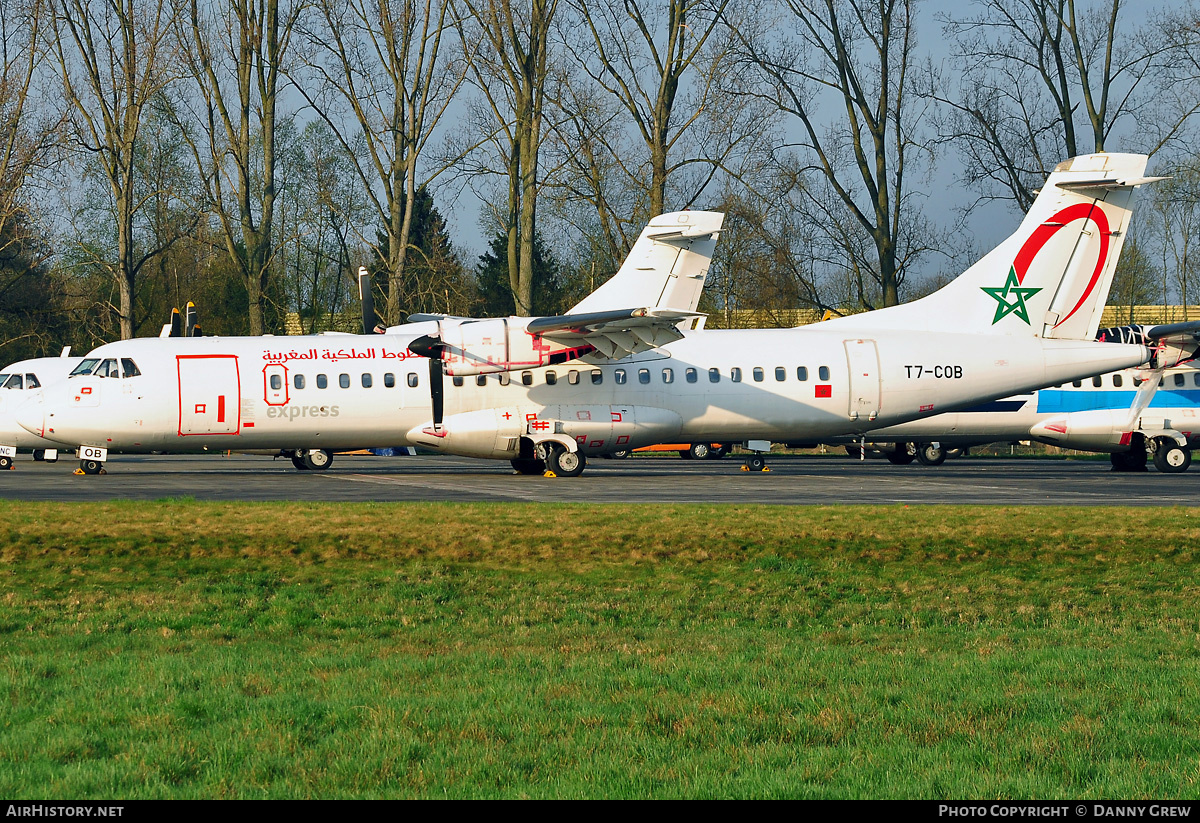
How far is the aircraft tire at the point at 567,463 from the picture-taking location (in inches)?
1001

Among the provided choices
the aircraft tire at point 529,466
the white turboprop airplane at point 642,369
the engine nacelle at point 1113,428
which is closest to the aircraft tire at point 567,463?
the white turboprop airplane at point 642,369

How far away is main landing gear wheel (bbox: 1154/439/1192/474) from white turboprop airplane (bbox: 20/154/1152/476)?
5.79m

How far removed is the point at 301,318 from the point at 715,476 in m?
34.5

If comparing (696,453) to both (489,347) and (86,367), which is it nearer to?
(489,347)

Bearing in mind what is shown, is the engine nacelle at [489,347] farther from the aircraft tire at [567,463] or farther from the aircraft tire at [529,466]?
the aircraft tire at [529,466]

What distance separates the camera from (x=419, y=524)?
1437 centimetres

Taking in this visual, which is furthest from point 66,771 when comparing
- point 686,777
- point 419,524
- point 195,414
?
point 195,414

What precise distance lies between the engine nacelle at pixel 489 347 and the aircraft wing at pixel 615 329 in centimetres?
35

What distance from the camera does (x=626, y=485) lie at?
75.3 ft

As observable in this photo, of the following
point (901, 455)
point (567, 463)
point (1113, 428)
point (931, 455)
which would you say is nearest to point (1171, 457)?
point (1113, 428)

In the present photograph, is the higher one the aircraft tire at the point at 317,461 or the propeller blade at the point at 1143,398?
the propeller blade at the point at 1143,398

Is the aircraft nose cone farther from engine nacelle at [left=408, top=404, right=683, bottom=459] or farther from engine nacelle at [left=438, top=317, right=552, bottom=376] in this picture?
engine nacelle at [left=438, top=317, right=552, bottom=376]

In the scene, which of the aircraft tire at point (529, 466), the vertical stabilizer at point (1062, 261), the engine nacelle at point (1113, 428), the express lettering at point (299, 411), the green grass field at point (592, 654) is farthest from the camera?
the engine nacelle at point (1113, 428)

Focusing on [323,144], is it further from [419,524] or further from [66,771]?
[66,771]
